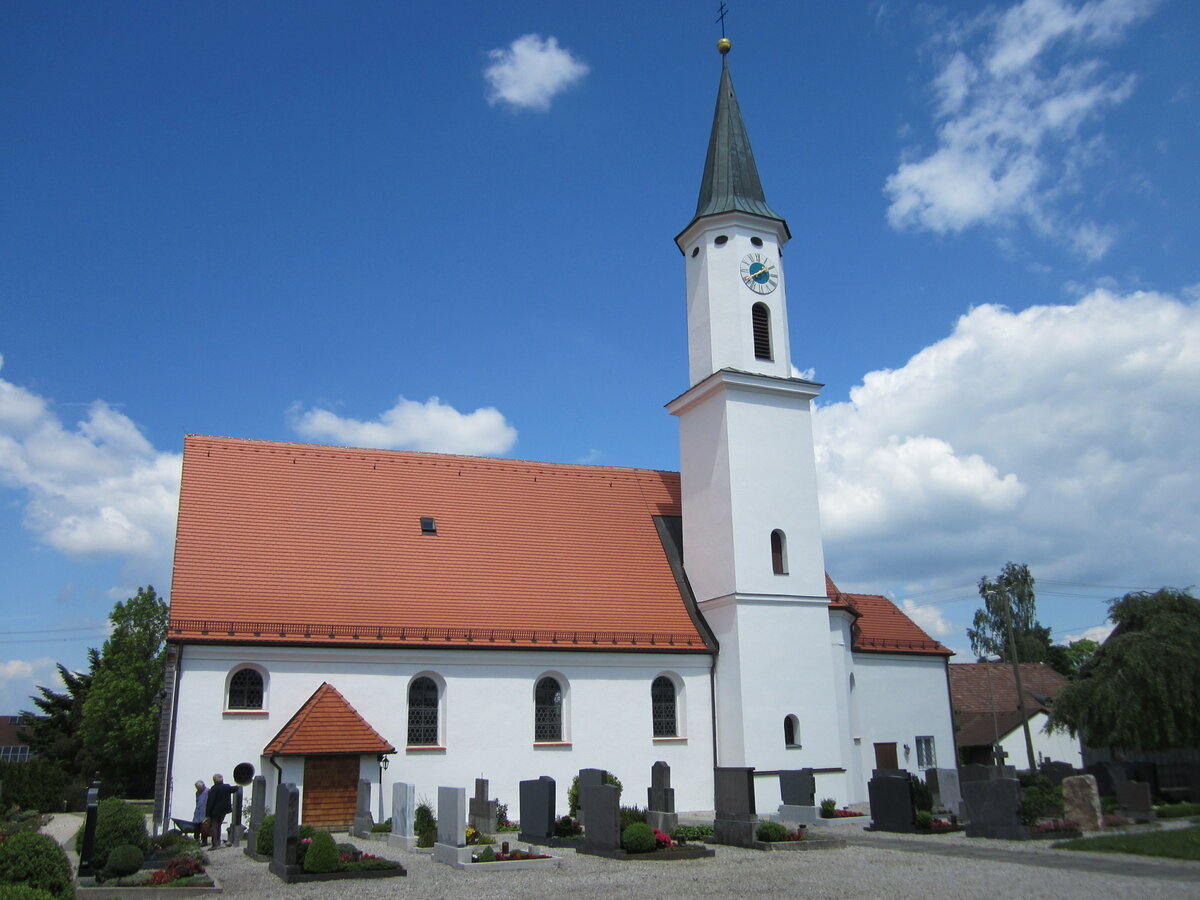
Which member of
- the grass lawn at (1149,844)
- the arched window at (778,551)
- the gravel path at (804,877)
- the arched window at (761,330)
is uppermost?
the arched window at (761,330)

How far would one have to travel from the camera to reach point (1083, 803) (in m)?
18.7

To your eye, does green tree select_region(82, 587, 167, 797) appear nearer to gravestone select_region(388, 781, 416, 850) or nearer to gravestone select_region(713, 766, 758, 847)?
gravestone select_region(388, 781, 416, 850)

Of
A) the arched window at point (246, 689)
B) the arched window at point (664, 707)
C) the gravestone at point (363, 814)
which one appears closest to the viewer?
the gravestone at point (363, 814)

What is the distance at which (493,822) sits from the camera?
64.4ft

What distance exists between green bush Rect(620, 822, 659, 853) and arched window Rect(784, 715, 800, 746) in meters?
9.25

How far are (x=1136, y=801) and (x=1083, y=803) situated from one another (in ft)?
9.61

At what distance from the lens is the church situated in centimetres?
2130

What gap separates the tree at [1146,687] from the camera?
83.6 feet

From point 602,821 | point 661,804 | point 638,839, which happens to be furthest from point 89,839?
point 661,804

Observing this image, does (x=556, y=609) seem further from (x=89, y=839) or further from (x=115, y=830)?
(x=89, y=839)

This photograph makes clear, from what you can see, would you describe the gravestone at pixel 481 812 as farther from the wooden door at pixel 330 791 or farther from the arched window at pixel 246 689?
the arched window at pixel 246 689

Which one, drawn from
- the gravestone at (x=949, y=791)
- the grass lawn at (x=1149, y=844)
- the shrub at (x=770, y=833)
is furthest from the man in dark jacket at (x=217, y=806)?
the gravestone at (x=949, y=791)

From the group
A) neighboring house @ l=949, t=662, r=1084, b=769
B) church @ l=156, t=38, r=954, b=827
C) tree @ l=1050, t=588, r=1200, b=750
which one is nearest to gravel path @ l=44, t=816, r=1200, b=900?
church @ l=156, t=38, r=954, b=827

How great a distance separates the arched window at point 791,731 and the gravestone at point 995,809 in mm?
6039
